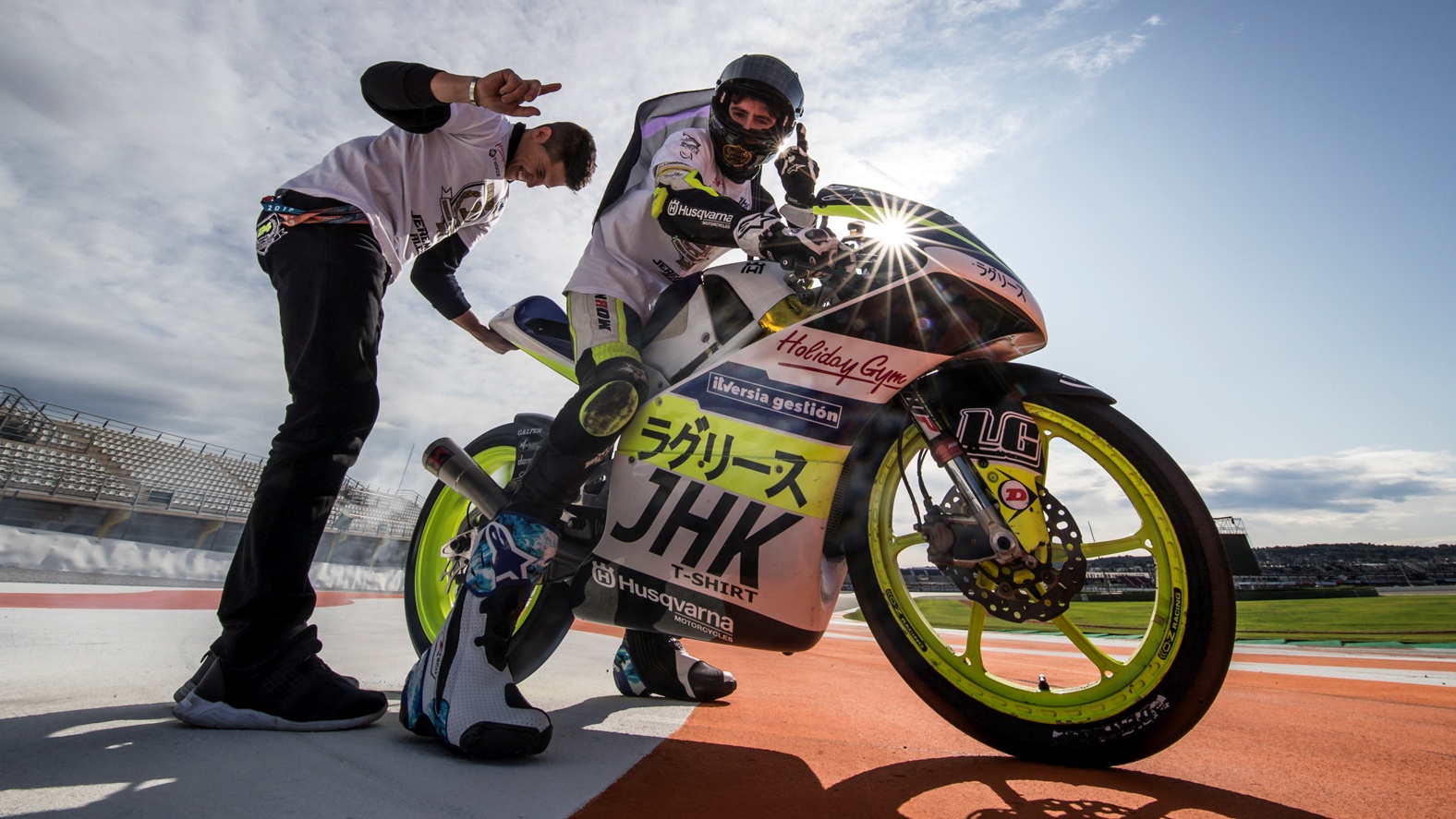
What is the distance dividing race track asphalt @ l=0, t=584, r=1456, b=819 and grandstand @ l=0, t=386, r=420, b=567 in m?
20.1

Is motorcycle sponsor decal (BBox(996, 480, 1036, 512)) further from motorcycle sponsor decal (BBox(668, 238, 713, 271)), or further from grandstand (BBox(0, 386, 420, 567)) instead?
grandstand (BBox(0, 386, 420, 567))

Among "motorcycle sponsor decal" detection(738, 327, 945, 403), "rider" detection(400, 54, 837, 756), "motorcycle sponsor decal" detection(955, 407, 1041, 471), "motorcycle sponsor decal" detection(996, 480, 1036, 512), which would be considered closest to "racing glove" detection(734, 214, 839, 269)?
"rider" detection(400, 54, 837, 756)

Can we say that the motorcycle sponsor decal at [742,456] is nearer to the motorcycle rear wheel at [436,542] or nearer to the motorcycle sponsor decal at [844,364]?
the motorcycle sponsor decal at [844,364]

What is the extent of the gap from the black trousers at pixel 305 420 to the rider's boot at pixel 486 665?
1.22 feet

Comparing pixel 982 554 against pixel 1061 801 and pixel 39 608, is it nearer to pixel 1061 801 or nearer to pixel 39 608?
pixel 1061 801

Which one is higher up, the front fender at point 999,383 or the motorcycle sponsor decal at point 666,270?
the motorcycle sponsor decal at point 666,270

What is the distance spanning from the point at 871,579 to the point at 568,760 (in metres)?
0.75

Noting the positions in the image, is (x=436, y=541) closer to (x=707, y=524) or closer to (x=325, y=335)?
(x=325, y=335)

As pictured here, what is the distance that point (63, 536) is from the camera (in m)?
9.68

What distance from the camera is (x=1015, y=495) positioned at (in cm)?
129

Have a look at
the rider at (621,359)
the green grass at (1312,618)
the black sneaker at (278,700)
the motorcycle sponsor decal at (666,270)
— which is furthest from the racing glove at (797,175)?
the green grass at (1312,618)

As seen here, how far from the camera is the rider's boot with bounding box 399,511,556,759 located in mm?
1179

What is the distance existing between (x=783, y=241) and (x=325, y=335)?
1.13 metres

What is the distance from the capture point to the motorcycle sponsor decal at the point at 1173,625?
45.3 inches
